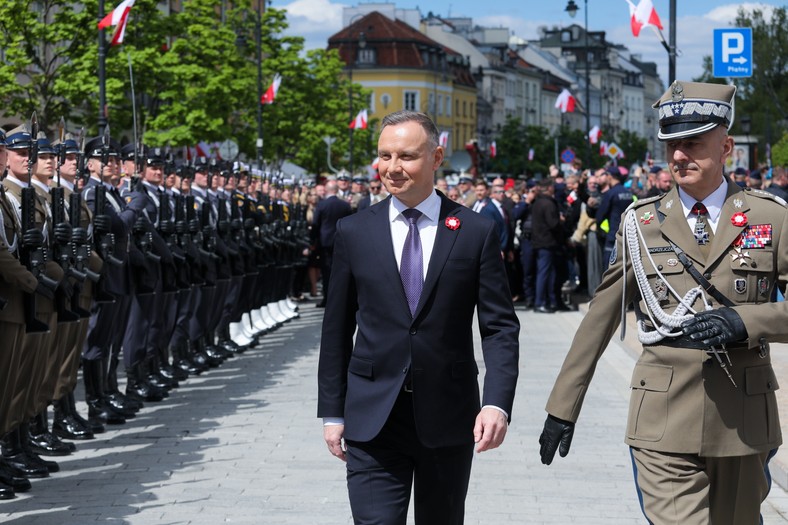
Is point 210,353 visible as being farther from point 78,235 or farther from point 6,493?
point 6,493

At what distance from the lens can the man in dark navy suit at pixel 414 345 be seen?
512 centimetres

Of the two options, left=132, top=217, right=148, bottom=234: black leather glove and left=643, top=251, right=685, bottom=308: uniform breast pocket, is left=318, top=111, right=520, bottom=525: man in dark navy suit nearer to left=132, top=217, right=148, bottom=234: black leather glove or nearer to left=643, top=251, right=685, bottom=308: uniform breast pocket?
left=643, top=251, right=685, bottom=308: uniform breast pocket

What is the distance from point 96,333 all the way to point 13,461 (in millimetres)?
2362

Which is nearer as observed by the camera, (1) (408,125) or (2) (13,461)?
(1) (408,125)

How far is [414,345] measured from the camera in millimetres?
5109

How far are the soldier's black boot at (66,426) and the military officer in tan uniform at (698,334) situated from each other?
6191mm

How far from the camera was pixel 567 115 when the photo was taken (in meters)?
155

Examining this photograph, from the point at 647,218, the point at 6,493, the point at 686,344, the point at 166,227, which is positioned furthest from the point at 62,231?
the point at 686,344

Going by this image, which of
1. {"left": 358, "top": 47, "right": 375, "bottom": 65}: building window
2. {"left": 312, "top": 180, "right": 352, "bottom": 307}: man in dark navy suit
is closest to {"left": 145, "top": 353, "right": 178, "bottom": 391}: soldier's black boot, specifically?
{"left": 312, "top": 180, "right": 352, "bottom": 307}: man in dark navy suit

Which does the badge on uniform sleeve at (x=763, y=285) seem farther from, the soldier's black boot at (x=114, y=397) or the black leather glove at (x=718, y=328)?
the soldier's black boot at (x=114, y=397)

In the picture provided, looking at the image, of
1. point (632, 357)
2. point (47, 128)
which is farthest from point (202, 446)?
point (47, 128)

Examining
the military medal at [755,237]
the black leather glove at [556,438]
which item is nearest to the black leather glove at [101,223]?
the black leather glove at [556,438]

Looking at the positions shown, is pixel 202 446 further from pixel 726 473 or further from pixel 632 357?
pixel 632 357

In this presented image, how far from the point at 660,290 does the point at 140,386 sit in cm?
839
